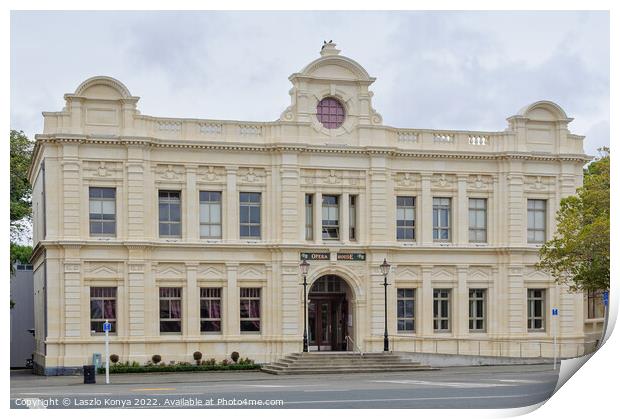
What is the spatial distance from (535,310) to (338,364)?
9793mm

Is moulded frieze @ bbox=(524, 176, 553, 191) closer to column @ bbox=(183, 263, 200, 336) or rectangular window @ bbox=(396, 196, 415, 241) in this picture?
rectangular window @ bbox=(396, 196, 415, 241)

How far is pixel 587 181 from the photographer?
39.3 m

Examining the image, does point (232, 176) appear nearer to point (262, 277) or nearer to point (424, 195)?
point (262, 277)

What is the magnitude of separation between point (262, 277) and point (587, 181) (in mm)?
13176

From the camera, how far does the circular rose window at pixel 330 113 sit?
4716cm

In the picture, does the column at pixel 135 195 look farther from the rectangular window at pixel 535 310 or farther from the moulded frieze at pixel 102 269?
the rectangular window at pixel 535 310

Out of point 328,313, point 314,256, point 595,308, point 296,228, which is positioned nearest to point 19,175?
point 296,228

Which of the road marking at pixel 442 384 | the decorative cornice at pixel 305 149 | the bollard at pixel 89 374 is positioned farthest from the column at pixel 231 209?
the road marking at pixel 442 384

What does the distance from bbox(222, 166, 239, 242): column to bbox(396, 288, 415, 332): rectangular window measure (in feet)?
22.7

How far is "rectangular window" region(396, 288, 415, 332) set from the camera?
48.0 meters

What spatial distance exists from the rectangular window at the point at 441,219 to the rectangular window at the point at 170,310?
10.4 meters

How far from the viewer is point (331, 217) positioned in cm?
4738

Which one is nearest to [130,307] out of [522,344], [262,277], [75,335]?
[75,335]

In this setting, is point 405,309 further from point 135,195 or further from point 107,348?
point 107,348
